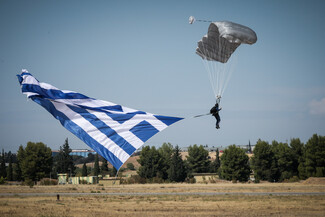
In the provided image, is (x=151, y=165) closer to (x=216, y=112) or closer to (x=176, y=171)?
(x=176, y=171)

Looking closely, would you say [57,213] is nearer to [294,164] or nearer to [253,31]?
[253,31]

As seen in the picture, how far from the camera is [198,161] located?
97938 millimetres

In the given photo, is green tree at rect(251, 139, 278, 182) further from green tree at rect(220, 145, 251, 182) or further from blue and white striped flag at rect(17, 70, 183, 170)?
blue and white striped flag at rect(17, 70, 183, 170)

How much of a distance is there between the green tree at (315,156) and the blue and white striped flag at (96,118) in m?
64.5

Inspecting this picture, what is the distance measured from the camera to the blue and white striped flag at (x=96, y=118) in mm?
9656

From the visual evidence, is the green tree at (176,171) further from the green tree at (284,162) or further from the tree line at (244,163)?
the green tree at (284,162)

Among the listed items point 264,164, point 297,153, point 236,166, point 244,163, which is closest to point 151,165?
point 236,166

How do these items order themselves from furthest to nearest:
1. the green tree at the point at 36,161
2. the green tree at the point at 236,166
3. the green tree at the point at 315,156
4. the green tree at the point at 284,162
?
the green tree at the point at 284,162, the green tree at the point at 236,166, the green tree at the point at 36,161, the green tree at the point at 315,156

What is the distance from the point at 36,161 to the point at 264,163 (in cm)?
4618

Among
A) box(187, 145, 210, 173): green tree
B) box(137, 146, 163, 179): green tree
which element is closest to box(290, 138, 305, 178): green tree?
box(187, 145, 210, 173): green tree

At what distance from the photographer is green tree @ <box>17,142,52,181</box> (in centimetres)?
7231

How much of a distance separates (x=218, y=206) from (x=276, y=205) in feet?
14.1

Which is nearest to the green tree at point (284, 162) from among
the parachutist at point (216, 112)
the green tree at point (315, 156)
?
the green tree at point (315, 156)

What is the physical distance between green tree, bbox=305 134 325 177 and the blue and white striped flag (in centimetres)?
6446
